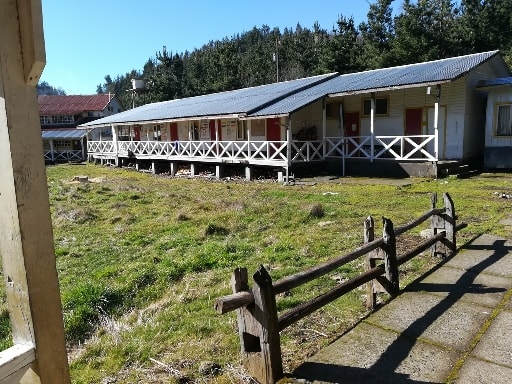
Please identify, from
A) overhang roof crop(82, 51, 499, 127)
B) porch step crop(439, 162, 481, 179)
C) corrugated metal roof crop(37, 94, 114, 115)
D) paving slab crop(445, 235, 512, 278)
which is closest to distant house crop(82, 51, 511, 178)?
overhang roof crop(82, 51, 499, 127)

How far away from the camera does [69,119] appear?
52844 mm

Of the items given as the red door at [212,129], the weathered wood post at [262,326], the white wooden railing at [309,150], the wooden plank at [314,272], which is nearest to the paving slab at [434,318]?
the wooden plank at [314,272]

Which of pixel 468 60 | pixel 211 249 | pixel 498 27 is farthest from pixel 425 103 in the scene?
pixel 498 27

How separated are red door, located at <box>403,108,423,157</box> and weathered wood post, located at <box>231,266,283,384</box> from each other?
53.9ft

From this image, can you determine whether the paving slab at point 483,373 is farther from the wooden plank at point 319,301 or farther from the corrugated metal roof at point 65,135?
the corrugated metal roof at point 65,135

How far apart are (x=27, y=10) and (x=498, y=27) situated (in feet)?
146

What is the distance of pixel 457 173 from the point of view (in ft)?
51.5

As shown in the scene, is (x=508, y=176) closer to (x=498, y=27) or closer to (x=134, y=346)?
(x=134, y=346)

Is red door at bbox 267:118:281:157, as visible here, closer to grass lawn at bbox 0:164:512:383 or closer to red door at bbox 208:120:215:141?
red door at bbox 208:120:215:141

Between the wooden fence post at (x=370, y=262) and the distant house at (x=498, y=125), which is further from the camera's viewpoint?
the distant house at (x=498, y=125)

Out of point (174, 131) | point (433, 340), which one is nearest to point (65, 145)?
point (174, 131)

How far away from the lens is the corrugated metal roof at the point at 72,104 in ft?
171

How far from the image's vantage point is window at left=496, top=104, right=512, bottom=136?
16172 mm

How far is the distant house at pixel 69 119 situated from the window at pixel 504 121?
3778 cm
